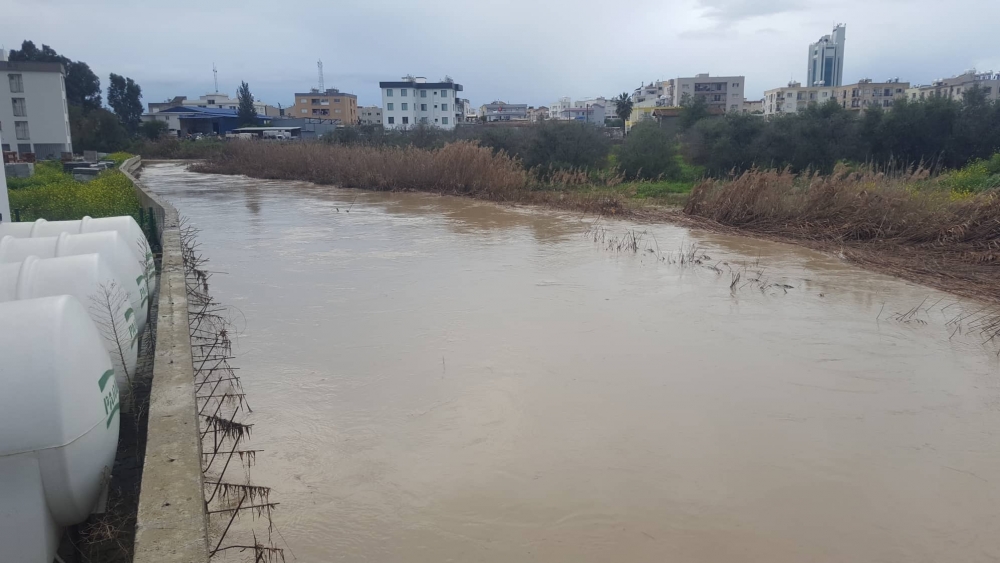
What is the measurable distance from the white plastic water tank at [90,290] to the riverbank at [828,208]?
1043cm

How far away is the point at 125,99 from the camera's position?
77.2 metres

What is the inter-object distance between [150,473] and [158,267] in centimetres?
734

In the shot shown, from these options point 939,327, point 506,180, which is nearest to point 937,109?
point 506,180

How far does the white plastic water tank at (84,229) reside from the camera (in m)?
6.64

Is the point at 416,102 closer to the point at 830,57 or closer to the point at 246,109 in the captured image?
the point at 246,109

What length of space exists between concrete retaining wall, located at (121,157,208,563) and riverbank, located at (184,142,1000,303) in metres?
10.1

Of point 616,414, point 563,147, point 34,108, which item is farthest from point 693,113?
point 616,414

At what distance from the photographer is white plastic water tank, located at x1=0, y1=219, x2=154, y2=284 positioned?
6.64m

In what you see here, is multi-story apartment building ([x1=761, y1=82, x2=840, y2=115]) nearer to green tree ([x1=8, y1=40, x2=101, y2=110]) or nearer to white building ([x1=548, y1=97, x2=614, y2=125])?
white building ([x1=548, y1=97, x2=614, y2=125])

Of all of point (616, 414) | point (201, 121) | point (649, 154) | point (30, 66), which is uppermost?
point (30, 66)

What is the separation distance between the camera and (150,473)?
3.67 m

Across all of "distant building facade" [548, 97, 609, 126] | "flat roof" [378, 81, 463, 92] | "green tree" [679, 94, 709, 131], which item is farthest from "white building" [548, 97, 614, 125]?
"green tree" [679, 94, 709, 131]

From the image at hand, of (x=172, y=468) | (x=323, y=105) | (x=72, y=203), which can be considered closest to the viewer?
(x=172, y=468)

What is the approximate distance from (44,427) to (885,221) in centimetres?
1435
